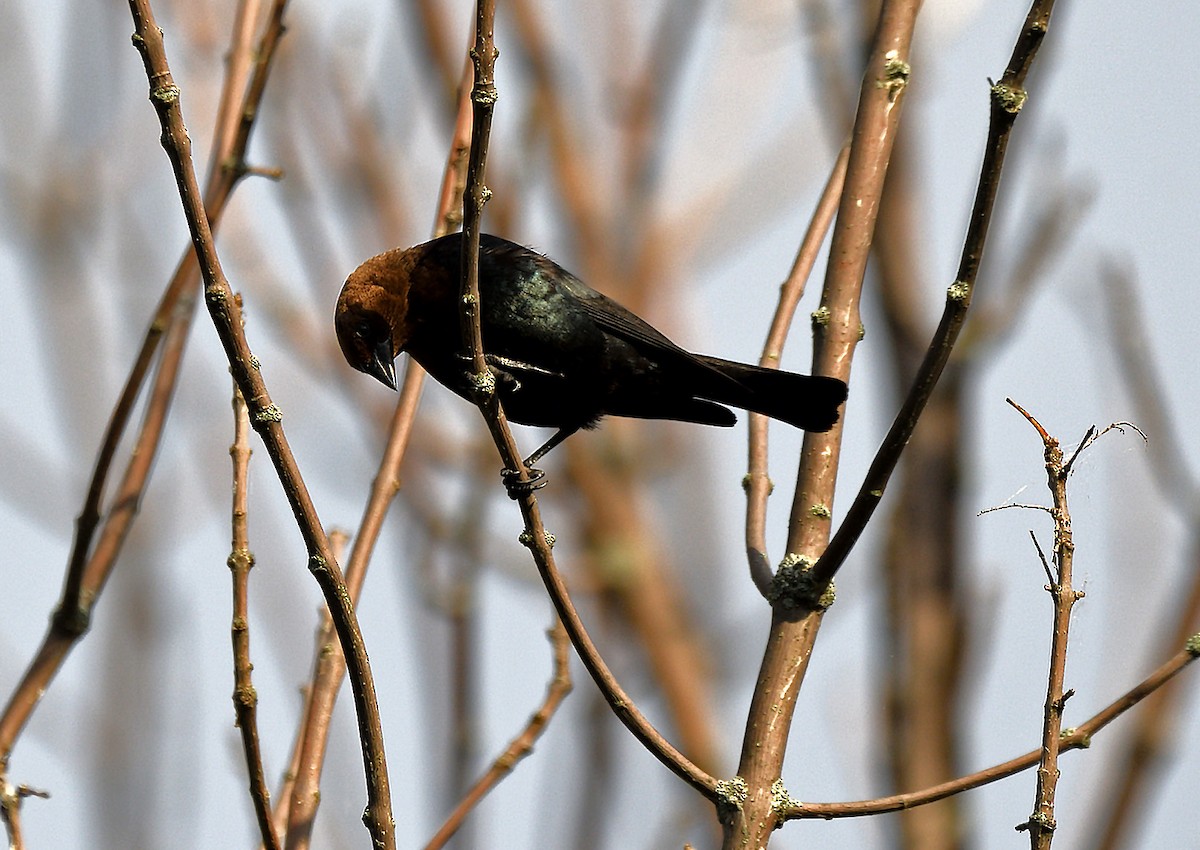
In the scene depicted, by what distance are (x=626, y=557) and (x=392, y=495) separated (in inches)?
150

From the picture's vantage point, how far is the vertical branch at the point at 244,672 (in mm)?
1978

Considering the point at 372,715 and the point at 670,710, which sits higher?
the point at 670,710

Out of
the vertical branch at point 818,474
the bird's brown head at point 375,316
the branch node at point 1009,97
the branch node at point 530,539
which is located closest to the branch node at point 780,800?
the vertical branch at point 818,474

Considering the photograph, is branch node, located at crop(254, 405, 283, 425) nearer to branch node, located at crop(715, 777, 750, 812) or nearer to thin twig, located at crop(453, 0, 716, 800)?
thin twig, located at crop(453, 0, 716, 800)

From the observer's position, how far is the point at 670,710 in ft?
19.4

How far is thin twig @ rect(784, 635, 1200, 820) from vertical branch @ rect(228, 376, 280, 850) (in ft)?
2.64

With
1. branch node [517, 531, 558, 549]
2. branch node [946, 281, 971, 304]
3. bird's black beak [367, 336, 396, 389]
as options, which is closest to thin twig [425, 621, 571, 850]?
branch node [517, 531, 558, 549]

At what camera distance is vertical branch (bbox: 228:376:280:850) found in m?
1.98

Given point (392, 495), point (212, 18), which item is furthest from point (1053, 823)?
point (212, 18)

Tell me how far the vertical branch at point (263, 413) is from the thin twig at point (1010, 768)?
0.68 meters

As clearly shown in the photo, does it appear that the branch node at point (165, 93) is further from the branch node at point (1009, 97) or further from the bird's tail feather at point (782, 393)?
the bird's tail feather at point (782, 393)

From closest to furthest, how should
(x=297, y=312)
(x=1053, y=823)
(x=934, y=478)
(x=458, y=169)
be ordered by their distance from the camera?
(x=1053, y=823), (x=458, y=169), (x=934, y=478), (x=297, y=312)

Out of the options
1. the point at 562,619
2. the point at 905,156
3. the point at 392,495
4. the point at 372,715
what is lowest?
the point at 372,715

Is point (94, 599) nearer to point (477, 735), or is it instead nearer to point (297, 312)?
point (477, 735)
